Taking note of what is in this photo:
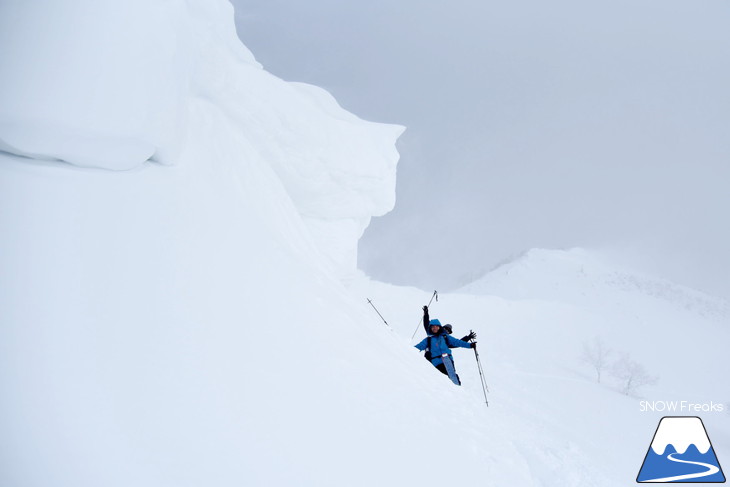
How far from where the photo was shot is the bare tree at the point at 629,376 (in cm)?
1534

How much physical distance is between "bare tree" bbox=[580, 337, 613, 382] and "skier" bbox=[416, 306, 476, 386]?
11.4m

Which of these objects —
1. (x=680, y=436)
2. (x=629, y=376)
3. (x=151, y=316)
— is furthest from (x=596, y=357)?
(x=151, y=316)

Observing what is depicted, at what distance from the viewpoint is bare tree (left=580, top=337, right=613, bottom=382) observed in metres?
16.4

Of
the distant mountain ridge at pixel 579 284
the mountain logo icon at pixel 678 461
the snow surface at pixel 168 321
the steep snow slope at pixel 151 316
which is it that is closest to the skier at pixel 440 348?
the snow surface at pixel 168 321

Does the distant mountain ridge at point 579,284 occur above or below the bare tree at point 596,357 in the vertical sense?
above

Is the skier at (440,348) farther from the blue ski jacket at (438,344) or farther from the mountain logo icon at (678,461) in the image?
the mountain logo icon at (678,461)

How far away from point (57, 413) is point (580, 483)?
572cm

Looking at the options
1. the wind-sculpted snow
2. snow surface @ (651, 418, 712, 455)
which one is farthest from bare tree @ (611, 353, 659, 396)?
the wind-sculpted snow

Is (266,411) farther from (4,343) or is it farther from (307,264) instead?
(307,264)

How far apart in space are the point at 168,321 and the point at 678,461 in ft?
29.8

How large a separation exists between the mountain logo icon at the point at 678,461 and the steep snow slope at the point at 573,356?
316mm

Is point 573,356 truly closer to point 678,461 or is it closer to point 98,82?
point 678,461

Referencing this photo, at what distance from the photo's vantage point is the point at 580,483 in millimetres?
4852

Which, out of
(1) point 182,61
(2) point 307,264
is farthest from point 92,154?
(2) point 307,264
